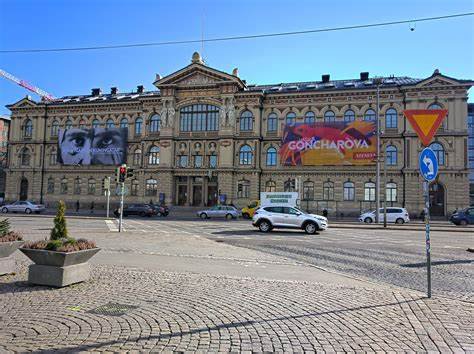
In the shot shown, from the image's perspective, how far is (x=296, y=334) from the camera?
493 centimetres

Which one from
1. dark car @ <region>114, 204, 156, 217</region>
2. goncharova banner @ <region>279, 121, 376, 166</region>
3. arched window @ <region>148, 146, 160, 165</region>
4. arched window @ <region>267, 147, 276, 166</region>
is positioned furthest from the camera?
arched window @ <region>148, 146, 160, 165</region>

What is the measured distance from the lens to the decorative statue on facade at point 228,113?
169ft

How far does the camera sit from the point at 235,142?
51.7m

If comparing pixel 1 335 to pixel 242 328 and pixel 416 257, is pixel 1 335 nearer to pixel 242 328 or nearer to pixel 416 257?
pixel 242 328

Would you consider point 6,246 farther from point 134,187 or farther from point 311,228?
point 134,187

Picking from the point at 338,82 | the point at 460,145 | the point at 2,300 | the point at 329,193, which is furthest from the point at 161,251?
the point at 338,82

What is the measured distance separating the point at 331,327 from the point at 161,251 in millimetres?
9146

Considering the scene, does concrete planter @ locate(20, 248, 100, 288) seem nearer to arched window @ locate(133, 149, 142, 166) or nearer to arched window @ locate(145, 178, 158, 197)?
arched window @ locate(145, 178, 158, 197)

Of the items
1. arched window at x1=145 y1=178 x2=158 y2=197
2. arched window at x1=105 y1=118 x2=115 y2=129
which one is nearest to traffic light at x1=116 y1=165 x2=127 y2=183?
arched window at x1=145 y1=178 x2=158 y2=197

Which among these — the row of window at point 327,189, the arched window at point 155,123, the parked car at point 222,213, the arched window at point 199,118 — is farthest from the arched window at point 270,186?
the arched window at point 155,123

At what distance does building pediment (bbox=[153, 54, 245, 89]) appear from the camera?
171 ft

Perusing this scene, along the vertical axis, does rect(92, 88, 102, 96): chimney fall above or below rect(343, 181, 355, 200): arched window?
above

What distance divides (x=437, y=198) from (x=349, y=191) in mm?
10047

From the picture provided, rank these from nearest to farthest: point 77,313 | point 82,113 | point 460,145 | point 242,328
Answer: point 242,328, point 77,313, point 460,145, point 82,113
